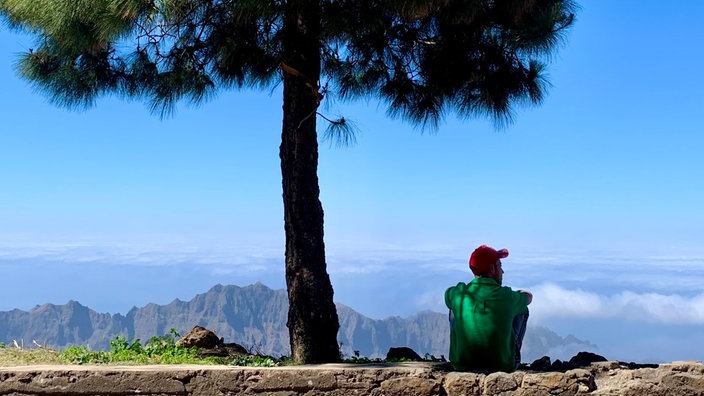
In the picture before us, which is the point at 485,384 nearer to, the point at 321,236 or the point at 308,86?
the point at 321,236

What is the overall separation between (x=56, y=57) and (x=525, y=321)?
4.91m

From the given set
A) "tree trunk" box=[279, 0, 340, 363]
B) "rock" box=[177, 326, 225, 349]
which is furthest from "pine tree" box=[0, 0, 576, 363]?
"rock" box=[177, 326, 225, 349]

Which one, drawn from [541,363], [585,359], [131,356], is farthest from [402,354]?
[131,356]

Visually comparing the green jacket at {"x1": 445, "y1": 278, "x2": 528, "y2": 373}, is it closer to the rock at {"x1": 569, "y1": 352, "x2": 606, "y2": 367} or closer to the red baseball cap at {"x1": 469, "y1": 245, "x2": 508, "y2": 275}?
the red baseball cap at {"x1": 469, "y1": 245, "x2": 508, "y2": 275}

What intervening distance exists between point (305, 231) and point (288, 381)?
158 centimetres

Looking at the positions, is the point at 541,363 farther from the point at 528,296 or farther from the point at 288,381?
the point at 288,381

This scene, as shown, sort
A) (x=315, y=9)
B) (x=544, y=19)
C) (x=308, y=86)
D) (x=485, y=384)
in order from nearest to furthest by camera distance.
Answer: (x=485, y=384) → (x=315, y=9) → (x=308, y=86) → (x=544, y=19)

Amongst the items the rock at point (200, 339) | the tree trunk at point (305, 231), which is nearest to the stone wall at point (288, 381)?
the tree trunk at point (305, 231)

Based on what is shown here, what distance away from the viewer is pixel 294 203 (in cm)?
579

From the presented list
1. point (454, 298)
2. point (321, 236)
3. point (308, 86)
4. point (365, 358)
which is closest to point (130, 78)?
point (308, 86)

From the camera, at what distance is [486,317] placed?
4246 millimetres

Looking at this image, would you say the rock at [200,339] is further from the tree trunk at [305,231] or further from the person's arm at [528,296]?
the person's arm at [528,296]

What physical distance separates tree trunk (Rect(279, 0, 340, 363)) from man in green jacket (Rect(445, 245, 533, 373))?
151 cm

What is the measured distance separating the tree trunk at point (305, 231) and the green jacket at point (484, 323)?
4.98 ft
